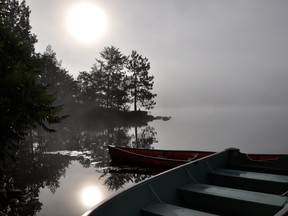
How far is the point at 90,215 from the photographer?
12.5ft

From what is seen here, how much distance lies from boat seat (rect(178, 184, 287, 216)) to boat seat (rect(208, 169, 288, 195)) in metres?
1.02

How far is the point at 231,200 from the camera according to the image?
197 inches

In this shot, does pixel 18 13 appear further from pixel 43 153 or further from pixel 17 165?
pixel 17 165

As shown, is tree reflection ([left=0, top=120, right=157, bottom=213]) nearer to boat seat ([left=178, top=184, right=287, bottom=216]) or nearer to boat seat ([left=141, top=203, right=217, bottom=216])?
boat seat ([left=141, top=203, right=217, bottom=216])

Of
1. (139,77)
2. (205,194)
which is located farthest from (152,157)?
(139,77)

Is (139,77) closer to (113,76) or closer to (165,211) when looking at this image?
(113,76)

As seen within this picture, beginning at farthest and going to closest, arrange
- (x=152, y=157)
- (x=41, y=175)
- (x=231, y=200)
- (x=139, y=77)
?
(x=139, y=77) < (x=152, y=157) < (x=41, y=175) < (x=231, y=200)

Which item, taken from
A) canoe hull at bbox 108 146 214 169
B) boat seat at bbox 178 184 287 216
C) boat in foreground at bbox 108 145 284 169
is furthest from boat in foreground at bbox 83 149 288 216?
canoe hull at bbox 108 146 214 169

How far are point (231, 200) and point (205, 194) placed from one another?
1.82ft

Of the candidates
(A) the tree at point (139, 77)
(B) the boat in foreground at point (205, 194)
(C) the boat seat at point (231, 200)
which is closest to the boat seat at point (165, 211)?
(B) the boat in foreground at point (205, 194)

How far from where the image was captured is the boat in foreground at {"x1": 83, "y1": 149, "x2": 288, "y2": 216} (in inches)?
179

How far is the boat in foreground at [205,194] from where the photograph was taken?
4543 mm

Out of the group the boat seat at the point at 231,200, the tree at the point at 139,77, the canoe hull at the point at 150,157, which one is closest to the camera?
the boat seat at the point at 231,200

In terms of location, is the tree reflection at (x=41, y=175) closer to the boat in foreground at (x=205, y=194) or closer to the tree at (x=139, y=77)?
the boat in foreground at (x=205, y=194)
